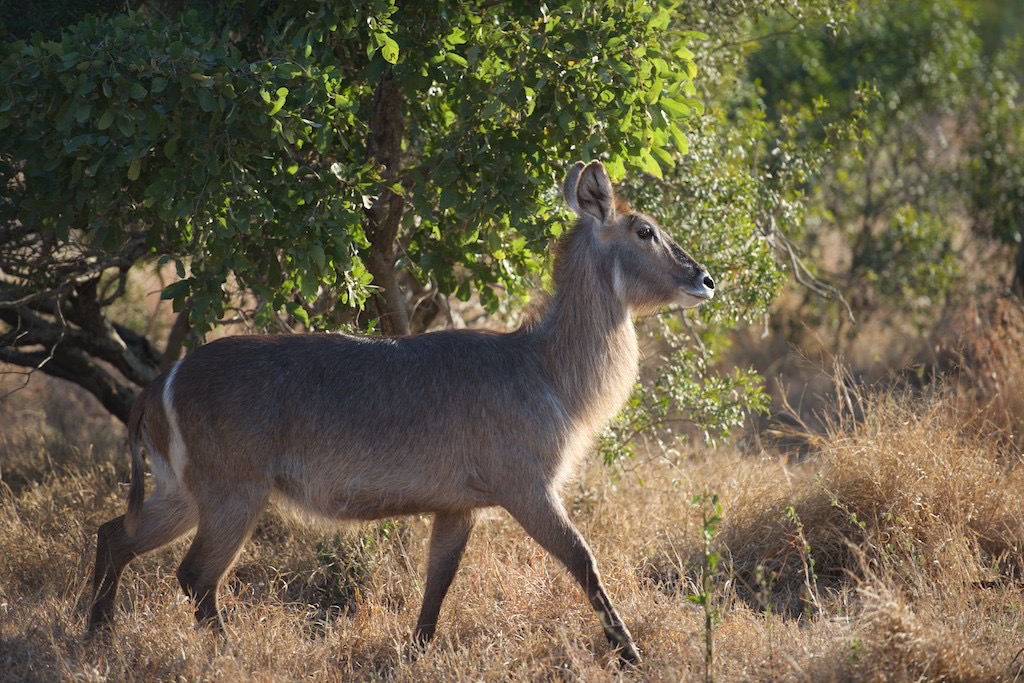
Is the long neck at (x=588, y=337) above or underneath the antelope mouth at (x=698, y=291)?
underneath

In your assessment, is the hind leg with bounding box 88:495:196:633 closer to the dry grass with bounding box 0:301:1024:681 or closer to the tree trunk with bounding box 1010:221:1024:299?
the dry grass with bounding box 0:301:1024:681

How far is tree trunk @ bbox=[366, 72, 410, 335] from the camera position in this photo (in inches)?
213

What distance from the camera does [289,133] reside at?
4230mm

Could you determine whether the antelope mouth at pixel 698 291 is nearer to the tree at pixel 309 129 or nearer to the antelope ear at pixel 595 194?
the antelope ear at pixel 595 194

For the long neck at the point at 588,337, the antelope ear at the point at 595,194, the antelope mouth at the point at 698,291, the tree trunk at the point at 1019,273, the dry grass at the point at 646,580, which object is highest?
the antelope ear at the point at 595,194

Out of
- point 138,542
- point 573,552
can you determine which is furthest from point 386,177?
point 573,552

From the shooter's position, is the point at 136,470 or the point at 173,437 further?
the point at 136,470

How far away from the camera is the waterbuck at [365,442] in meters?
4.12

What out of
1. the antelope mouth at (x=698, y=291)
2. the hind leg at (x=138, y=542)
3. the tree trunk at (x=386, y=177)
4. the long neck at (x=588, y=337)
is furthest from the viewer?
the tree trunk at (x=386, y=177)

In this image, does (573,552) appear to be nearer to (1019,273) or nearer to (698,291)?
(698,291)

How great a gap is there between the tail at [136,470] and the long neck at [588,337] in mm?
1711

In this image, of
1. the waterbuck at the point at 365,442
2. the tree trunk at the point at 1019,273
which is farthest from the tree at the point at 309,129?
the tree trunk at the point at 1019,273

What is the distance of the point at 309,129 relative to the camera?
4.53m

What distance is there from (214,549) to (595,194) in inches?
85.1
